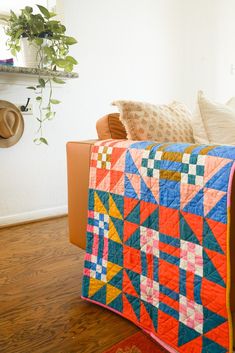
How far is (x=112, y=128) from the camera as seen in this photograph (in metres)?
1.20

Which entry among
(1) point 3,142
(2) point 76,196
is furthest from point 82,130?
(2) point 76,196

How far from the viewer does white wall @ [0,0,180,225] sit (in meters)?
2.07

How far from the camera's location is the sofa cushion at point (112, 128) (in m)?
1.20

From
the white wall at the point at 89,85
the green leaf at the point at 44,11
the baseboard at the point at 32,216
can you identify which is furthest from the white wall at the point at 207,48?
the baseboard at the point at 32,216

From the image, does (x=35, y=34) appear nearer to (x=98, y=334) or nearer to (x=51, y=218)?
(x=51, y=218)

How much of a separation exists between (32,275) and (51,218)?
83 cm

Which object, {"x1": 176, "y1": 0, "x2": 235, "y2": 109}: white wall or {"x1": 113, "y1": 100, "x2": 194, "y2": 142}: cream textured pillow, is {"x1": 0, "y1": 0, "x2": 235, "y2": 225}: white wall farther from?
{"x1": 113, "y1": 100, "x2": 194, "y2": 142}: cream textured pillow

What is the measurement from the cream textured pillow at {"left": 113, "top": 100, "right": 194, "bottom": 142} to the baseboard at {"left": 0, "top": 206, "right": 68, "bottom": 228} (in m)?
1.25

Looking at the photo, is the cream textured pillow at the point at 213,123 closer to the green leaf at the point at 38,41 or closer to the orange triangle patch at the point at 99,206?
the orange triangle patch at the point at 99,206

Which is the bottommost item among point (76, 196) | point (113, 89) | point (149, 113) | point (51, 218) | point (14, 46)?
point (51, 218)

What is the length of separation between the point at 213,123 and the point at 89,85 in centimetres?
134

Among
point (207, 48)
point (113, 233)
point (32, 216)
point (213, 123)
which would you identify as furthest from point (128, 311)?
point (207, 48)

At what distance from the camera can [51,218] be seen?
220 centimetres

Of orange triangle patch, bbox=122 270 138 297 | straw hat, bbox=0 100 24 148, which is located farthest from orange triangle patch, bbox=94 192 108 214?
straw hat, bbox=0 100 24 148
